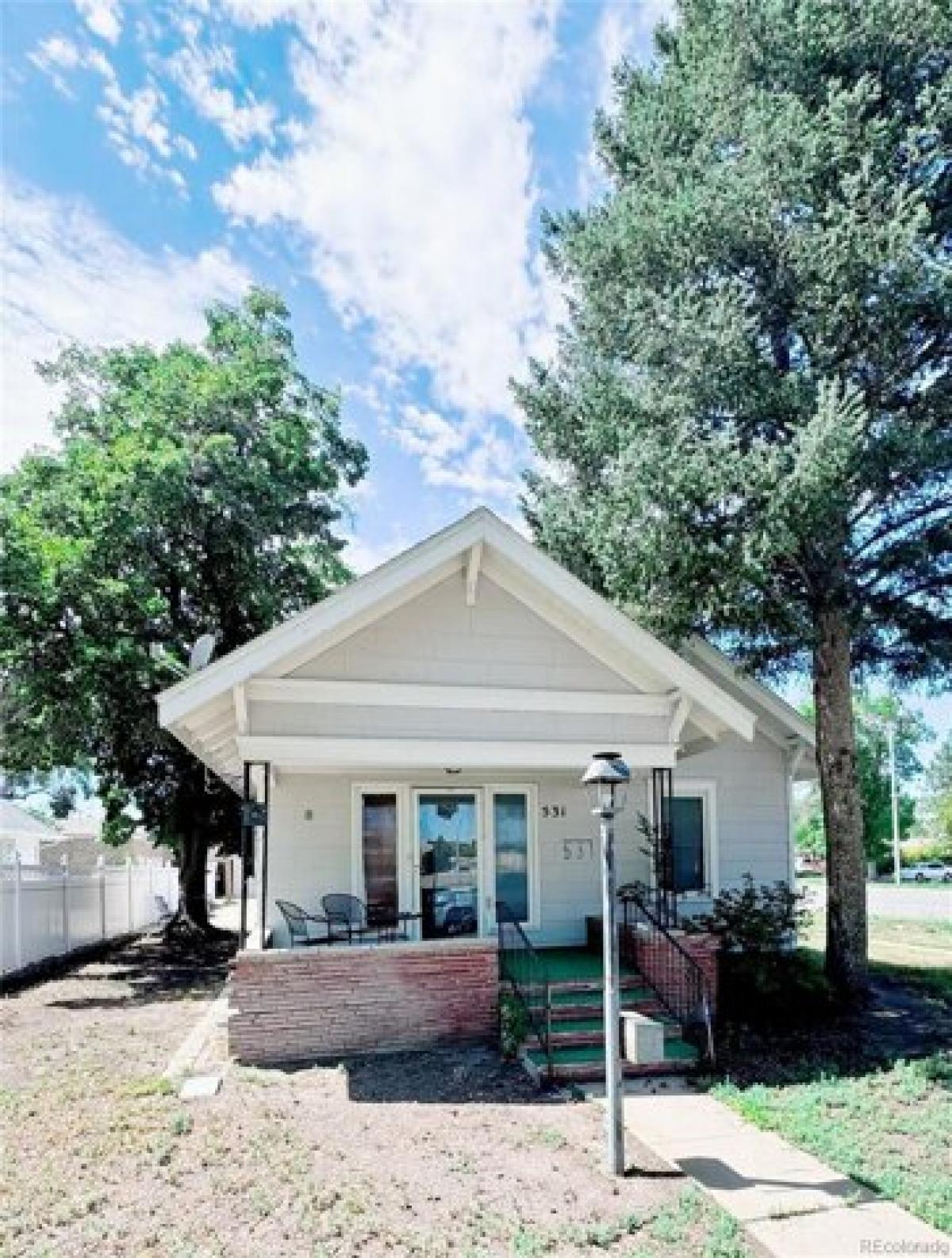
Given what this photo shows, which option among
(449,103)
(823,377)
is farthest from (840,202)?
(449,103)

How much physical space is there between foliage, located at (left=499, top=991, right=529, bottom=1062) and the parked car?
5599cm

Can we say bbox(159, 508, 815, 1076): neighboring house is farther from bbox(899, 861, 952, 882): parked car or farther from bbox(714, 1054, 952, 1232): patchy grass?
bbox(899, 861, 952, 882): parked car

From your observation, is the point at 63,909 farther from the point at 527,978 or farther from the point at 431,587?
the point at 431,587

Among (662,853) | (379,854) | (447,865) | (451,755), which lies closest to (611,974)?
(451,755)

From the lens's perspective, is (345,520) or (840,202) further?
(345,520)

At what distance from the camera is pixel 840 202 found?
11117 millimetres

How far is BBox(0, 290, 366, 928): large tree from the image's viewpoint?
16266mm

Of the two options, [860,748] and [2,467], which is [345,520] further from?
[860,748]

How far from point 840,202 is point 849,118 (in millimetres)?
971

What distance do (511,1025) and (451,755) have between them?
9.30 feet

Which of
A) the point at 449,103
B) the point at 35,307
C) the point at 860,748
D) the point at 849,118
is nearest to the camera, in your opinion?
the point at 449,103

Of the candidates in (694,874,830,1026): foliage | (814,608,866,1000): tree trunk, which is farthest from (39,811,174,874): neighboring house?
(814,608,866,1000): tree trunk

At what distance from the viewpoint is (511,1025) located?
30.9 ft

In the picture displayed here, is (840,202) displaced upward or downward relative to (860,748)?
upward
